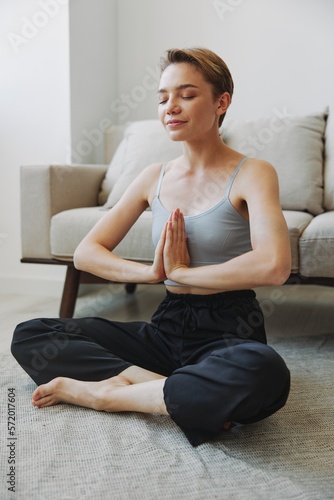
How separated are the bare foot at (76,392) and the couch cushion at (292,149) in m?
1.17

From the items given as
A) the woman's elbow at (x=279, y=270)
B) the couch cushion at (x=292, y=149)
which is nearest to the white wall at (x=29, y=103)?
the couch cushion at (x=292, y=149)

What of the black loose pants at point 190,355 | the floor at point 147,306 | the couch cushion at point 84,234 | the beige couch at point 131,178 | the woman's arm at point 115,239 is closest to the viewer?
the black loose pants at point 190,355

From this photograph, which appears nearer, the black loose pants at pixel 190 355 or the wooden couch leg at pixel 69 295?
the black loose pants at pixel 190 355

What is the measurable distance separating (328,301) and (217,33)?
4.71 ft

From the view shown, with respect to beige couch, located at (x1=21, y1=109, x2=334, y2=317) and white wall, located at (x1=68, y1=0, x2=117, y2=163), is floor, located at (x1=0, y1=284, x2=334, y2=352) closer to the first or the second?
beige couch, located at (x1=21, y1=109, x2=334, y2=317)

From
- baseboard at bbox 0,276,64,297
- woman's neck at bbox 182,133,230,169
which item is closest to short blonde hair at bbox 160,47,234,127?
woman's neck at bbox 182,133,230,169

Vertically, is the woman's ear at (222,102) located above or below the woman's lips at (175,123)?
above

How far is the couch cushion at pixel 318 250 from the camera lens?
1819 mm

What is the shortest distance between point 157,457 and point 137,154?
62.4 inches

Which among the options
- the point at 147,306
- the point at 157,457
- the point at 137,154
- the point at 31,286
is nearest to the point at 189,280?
the point at 157,457

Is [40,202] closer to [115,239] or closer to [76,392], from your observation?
[115,239]

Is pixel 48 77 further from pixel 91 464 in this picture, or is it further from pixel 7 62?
pixel 91 464

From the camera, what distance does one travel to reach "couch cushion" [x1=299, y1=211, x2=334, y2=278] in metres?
1.82

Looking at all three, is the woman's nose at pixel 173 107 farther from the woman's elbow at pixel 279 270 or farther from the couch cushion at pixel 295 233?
the couch cushion at pixel 295 233
